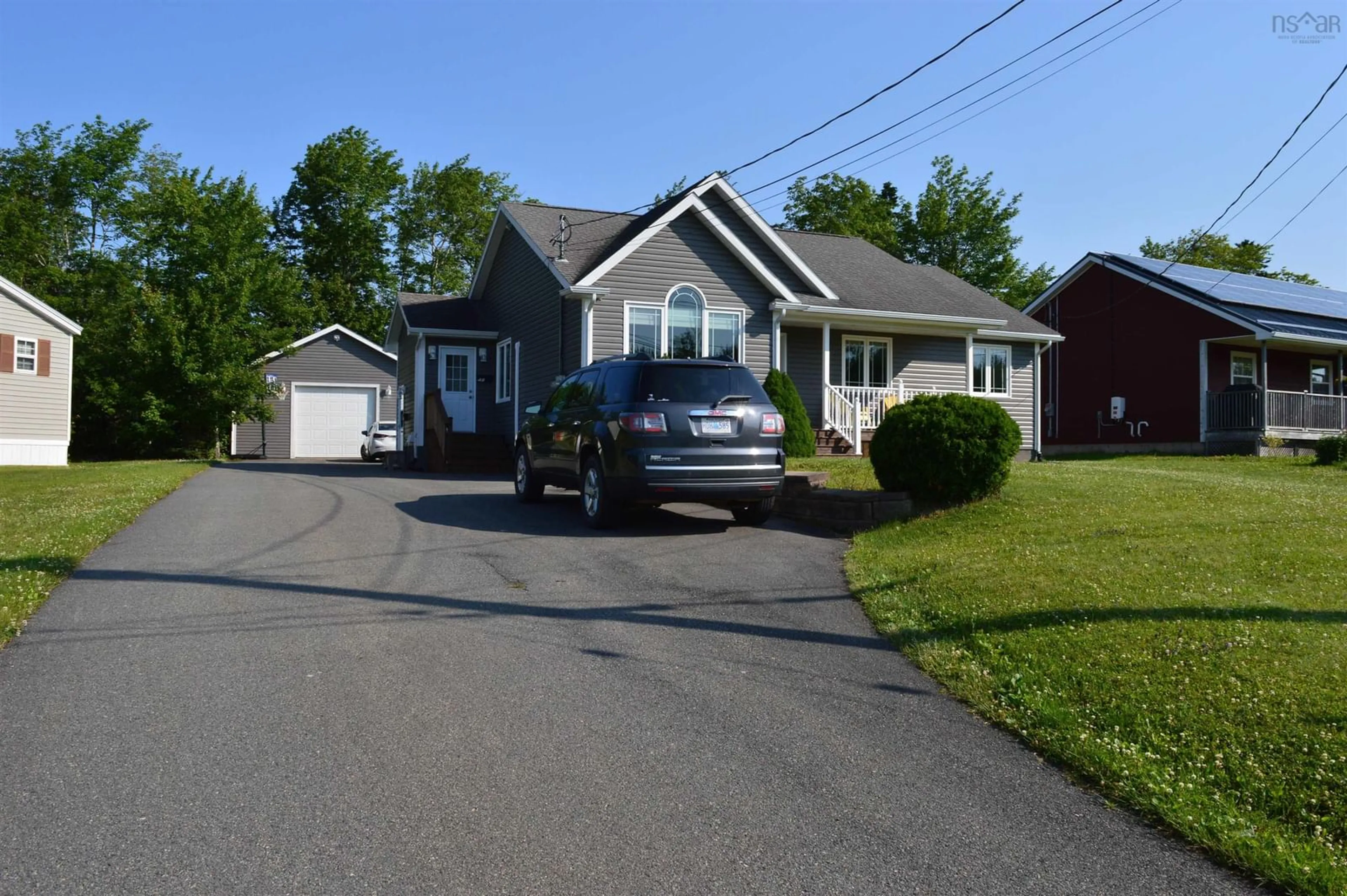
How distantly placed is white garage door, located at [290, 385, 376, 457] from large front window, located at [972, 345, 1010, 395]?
23363 millimetres

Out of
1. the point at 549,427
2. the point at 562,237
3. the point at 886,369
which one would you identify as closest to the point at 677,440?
the point at 549,427

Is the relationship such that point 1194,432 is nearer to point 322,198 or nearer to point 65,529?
point 65,529

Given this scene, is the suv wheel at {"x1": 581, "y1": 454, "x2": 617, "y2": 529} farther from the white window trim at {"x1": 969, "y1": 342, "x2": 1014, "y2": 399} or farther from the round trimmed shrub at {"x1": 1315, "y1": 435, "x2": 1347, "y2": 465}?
the white window trim at {"x1": 969, "y1": 342, "x2": 1014, "y2": 399}

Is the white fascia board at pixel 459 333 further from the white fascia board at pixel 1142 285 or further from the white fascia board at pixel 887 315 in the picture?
the white fascia board at pixel 1142 285

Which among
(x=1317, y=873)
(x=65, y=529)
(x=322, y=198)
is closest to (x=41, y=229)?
(x=322, y=198)

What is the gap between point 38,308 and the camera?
29.8m

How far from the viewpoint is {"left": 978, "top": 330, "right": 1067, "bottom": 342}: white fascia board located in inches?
1027

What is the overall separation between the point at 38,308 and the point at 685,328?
20.6 metres

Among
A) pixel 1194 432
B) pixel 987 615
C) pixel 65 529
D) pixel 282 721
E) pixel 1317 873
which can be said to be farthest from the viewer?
pixel 1194 432

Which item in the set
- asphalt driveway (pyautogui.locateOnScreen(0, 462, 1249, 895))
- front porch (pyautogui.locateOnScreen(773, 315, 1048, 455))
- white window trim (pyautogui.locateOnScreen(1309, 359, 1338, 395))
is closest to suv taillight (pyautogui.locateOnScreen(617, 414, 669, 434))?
asphalt driveway (pyautogui.locateOnScreen(0, 462, 1249, 895))

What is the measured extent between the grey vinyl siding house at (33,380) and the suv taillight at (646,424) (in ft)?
79.1

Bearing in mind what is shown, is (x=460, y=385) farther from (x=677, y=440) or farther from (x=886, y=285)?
(x=677, y=440)

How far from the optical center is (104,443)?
119 feet

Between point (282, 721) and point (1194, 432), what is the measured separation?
94.0ft
